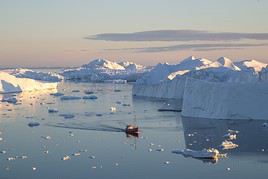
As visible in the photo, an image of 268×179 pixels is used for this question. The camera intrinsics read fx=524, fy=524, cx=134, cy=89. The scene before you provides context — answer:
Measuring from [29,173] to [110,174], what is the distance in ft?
5.44

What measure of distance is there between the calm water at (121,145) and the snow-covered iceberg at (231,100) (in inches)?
20.3

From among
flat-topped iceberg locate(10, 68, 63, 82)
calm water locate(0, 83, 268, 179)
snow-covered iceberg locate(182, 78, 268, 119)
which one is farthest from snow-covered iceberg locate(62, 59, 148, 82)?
calm water locate(0, 83, 268, 179)

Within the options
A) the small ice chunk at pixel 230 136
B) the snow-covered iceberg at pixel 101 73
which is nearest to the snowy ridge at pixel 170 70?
the snow-covered iceberg at pixel 101 73

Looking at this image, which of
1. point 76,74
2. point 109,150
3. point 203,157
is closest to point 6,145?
point 109,150

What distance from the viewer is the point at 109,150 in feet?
43.6

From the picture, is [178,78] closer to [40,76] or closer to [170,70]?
[170,70]

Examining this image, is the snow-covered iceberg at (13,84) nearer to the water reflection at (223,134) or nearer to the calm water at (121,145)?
the calm water at (121,145)

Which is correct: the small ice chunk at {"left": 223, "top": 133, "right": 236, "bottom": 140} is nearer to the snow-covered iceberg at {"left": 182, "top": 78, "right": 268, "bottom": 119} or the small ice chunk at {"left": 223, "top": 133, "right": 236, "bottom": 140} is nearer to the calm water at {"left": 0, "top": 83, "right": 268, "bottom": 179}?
the calm water at {"left": 0, "top": 83, "right": 268, "bottom": 179}

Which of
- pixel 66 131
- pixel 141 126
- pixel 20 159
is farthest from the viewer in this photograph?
pixel 141 126

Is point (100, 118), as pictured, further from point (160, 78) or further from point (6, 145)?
point (160, 78)

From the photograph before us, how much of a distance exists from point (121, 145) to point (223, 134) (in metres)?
3.17

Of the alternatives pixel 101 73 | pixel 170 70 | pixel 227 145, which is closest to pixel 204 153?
pixel 227 145

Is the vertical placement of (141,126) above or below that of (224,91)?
below

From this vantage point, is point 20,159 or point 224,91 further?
point 224,91
